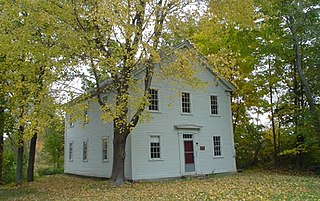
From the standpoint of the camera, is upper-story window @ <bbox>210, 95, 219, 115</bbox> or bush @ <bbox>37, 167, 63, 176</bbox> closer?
upper-story window @ <bbox>210, 95, 219, 115</bbox>

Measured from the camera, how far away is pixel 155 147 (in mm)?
18297

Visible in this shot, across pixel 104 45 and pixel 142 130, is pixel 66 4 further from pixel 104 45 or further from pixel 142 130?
pixel 142 130

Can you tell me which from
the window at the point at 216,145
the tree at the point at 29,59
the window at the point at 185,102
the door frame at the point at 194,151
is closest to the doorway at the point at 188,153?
the door frame at the point at 194,151

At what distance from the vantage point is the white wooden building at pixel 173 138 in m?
17.8

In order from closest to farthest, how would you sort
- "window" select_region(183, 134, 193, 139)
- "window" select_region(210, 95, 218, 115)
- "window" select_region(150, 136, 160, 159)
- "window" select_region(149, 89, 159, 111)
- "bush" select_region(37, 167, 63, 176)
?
"window" select_region(150, 136, 160, 159), "window" select_region(149, 89, 159, 111), "window" select_region(183, 134, 193, 139), "window" select_region(210, 95, 218, 115), "bush" select_region(37, 167, 63, 176)

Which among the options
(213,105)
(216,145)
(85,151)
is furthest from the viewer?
(85,151)

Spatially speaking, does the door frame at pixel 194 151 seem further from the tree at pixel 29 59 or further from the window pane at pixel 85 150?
the tree at pixel 29 59

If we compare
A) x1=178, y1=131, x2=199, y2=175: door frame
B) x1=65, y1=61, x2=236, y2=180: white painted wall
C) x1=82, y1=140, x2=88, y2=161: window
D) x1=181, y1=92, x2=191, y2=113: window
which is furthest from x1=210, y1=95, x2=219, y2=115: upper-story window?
x1=82, y1=140, x2=88, y2=161: window

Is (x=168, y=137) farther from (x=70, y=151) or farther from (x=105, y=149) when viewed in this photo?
(x=70, y=151)

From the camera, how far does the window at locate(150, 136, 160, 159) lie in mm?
18125

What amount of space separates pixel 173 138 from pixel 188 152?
141 cm

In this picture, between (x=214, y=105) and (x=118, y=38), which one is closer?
(x=118, y=38)

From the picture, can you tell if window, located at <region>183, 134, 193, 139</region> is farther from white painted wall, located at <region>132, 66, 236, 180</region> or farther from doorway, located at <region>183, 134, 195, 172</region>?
white painted wall, located at <region>132, 66, 236, 180</region>

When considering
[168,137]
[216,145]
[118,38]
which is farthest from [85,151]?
[118,38]
